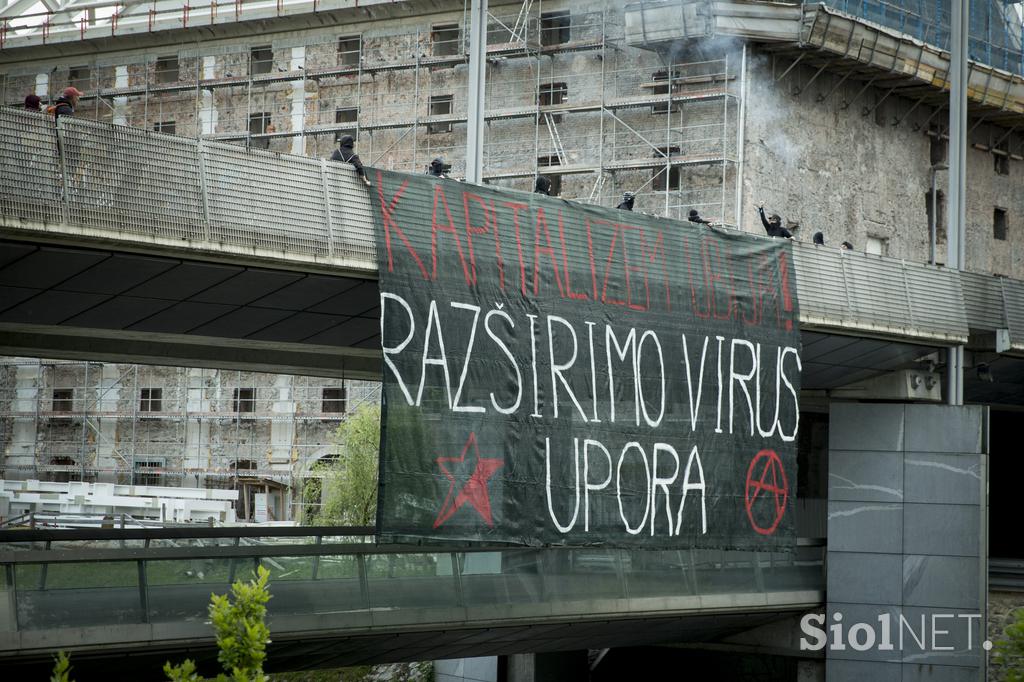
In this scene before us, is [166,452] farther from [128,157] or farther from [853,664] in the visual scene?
[128,157]

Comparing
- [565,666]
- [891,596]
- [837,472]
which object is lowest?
[565,666]

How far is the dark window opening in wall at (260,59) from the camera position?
4831cm

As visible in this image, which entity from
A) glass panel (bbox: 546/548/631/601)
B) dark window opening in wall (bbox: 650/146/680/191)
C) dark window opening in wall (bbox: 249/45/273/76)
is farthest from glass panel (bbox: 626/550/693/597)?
dark window opening in wall (bbox: 249/45/273/76)

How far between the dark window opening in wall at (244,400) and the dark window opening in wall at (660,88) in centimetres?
1722

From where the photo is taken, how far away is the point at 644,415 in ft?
66.3

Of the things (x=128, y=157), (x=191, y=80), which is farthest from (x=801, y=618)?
(x=191, y=80)

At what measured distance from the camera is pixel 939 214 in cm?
4341

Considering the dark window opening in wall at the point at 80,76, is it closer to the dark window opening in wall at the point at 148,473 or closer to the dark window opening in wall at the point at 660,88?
the dark window opening in wall at the point at 148,473

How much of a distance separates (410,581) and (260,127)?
3146 cm

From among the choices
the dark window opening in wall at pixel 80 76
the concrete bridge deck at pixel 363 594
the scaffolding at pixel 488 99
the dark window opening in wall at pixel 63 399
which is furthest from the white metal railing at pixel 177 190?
the dark window opening in wall at pixel 80 76

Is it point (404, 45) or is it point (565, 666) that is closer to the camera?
point (565, 666)

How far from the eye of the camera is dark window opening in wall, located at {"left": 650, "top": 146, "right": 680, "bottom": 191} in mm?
40375

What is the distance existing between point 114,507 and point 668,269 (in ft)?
84.4

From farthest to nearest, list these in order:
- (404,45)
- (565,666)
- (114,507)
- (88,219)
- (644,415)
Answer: (404,45) → (114,507) → (565,666) → (644,415) → (88,219)
